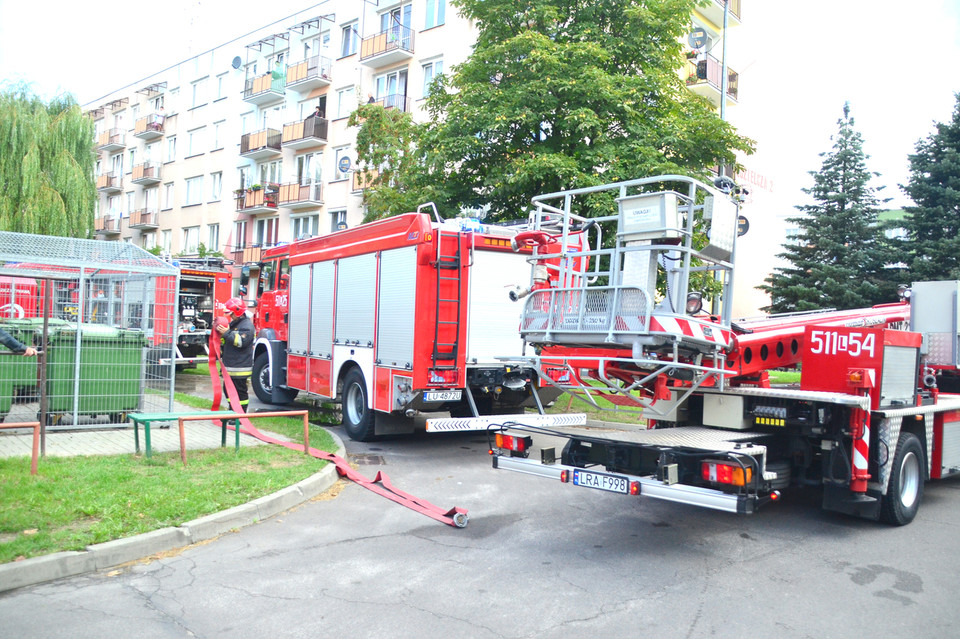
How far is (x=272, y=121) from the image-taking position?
38.5m

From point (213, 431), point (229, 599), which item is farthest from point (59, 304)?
point (229, 599)

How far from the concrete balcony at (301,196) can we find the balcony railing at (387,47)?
6363 millimetres

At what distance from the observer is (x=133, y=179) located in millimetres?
47656

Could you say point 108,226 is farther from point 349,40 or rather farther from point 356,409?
point 356,409

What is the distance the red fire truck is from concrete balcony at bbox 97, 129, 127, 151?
46.3m

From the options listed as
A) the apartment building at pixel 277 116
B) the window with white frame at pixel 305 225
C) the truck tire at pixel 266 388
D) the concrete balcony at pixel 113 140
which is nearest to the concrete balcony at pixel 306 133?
the apartment building at pixel 277 116

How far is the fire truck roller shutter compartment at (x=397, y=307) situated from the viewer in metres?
9.73

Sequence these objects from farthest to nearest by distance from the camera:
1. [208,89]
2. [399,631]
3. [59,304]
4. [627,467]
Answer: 1. [208,89]
2. [59,304]
3. [627,467]
4. [399,631]

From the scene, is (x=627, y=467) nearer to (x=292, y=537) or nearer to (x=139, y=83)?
(x=292, y=537)

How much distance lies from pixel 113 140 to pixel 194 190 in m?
13.0

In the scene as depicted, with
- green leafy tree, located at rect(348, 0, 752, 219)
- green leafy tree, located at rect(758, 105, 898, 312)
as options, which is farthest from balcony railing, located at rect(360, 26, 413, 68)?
green leafy tree, located at rect(758, 105, 898, 312)

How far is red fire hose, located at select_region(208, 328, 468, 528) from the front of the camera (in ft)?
21.6

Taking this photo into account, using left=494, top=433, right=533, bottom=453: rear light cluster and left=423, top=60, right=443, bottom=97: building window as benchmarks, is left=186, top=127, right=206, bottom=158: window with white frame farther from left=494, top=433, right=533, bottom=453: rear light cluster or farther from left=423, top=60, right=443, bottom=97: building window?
left=494, top=433, right=533, bottom=453: rear light cluster

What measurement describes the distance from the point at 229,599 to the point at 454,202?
11.8 m
